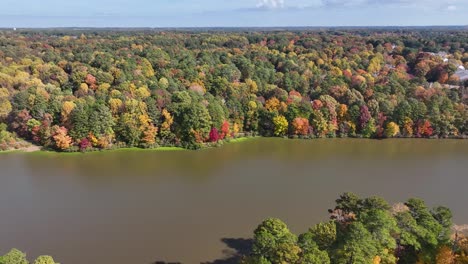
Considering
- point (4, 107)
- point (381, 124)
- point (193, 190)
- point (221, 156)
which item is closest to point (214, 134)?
point (221, 156)

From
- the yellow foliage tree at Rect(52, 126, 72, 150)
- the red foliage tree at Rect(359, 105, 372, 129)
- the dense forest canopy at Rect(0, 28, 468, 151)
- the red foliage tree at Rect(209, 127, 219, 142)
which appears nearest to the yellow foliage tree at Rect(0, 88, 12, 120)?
the dense forest canopy at Rect(0, 28, 468, 151)

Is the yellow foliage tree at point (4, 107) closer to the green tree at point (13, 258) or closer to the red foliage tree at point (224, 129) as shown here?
the red foliage tree at point (224, 129)

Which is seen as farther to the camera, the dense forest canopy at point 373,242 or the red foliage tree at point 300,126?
the red foliage tree at point 300,126

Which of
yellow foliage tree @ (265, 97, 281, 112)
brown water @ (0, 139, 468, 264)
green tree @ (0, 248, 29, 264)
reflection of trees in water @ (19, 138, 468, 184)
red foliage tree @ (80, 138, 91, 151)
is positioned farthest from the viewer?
yellow foliage tree @ (265, 97, 281, 112)

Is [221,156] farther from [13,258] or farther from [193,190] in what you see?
[13,258]

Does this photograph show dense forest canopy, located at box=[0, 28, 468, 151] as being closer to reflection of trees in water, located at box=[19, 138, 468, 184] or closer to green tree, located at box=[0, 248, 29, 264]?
reflection of trees in water, located at box=[19, 138, 468, 184]

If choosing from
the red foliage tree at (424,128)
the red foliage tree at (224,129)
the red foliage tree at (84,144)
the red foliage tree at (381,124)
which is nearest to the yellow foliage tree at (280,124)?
the red foliage tree at (224,129)

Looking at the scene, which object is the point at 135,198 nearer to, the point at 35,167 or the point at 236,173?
the point at 236,173
